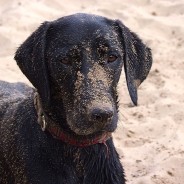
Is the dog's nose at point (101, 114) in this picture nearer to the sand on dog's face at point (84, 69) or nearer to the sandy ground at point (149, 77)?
the sand on dog's face at point (84, 69)

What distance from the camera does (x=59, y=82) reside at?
3770 millimetres

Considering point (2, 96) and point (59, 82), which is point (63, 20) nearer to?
point (59, 82)

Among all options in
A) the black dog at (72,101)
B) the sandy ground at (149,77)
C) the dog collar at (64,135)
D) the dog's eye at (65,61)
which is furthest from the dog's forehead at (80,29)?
the sandy ground at (149,77)

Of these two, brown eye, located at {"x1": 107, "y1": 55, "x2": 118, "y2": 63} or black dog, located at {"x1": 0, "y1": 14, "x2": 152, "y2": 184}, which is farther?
brown eye, located at {"x1": 107, "y1": 55, "x2": 118, "y2": 63}

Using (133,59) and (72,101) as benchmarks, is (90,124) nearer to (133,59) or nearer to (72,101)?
(72,101)

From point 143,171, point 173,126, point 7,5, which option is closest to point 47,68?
point 143,171

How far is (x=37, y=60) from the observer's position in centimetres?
383

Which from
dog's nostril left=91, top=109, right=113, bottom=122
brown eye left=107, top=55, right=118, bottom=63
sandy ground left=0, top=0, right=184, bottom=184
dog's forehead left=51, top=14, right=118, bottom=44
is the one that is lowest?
sandy ground left=0, top=0, right=184, bottom=184

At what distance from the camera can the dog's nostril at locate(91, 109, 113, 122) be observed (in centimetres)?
343

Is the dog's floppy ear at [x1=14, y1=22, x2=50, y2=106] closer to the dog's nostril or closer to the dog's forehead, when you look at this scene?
the dog's forehead

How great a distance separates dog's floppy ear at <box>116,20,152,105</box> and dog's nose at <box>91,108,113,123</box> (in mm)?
623

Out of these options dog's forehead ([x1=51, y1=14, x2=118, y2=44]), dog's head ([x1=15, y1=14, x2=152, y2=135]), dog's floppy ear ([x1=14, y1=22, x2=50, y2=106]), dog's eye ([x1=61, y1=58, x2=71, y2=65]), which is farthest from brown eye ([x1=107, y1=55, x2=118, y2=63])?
dog's floppy ear ([x1=14, y1=22, x2=50, y2=106])

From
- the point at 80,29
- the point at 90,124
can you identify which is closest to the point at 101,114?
the point at 90,124

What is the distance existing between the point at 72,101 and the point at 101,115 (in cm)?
31
